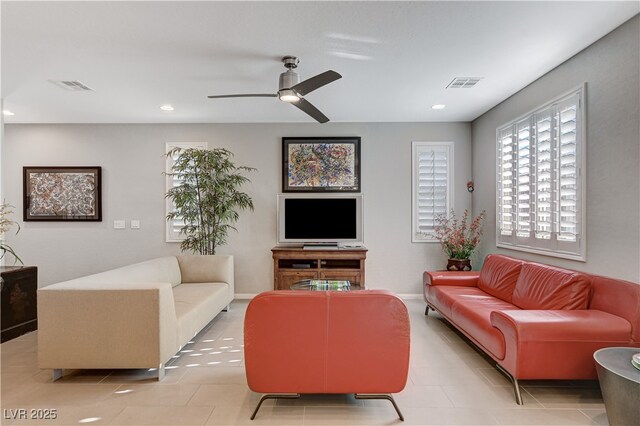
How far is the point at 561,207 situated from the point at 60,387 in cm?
454

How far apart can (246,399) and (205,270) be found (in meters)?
2.37

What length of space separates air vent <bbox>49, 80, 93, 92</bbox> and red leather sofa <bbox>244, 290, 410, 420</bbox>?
340cm

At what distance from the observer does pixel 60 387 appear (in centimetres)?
259

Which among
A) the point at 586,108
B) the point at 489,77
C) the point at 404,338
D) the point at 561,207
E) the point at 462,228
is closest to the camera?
the point at 404,338

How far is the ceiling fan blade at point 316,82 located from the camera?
265 cm

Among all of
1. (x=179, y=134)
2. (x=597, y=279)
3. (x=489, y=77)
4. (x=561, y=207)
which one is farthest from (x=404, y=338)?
(x=179, y=134)

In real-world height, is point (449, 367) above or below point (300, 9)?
below

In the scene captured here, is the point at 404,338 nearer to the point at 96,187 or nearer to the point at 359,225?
the point at 359,225

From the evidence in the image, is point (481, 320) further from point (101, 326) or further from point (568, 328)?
point (101, 326)

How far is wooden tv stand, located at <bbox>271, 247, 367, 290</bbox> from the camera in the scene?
4.84 metres

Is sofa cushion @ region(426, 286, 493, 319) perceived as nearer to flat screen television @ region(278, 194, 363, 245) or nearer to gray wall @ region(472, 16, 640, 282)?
gray wall @ region(472, 16, 640, 282)

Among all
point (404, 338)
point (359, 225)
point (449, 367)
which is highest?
point (359, 225)

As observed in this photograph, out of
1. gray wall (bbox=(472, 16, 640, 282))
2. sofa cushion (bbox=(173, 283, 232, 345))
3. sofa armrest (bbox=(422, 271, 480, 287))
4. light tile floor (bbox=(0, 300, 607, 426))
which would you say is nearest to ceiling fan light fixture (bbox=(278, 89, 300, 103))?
sofa cushion (bbox=(173, 283, 232, 345))

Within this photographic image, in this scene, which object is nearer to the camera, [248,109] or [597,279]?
[597,279]
